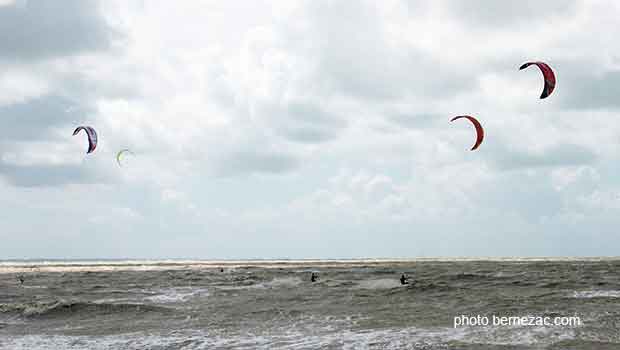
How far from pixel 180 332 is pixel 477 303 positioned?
36.1ft

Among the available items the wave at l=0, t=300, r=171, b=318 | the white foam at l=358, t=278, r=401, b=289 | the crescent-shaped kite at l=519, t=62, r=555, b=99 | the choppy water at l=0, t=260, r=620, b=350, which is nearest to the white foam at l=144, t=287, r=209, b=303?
the choppy water at l=0, t=260, r=620, b=350

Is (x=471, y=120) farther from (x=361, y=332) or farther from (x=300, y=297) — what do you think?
(x=361, y=332)

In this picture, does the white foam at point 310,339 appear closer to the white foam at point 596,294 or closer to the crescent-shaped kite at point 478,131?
the white foam at point 596,294

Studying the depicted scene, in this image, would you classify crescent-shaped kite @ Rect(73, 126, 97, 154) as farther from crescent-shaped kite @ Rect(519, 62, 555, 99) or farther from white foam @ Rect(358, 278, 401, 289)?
crescent-shaped kite @ Rect(519, 62, 555, 99)

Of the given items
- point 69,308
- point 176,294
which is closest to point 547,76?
point 176,294

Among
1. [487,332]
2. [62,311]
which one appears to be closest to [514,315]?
[487,332]

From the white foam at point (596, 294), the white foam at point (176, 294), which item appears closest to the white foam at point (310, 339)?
the white foam at point (596, 294)

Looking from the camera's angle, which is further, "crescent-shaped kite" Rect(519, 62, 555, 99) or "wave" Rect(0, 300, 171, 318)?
"crescent-shaped kite" Rect(519, 62, 555, 99)

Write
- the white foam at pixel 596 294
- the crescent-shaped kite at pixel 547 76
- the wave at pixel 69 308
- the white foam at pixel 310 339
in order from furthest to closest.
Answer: the crescent-shaped kite at pixel 547 76
the white foam at pixel 596 294
the wave at pixel 69 308
the white foam at pixel 310 339

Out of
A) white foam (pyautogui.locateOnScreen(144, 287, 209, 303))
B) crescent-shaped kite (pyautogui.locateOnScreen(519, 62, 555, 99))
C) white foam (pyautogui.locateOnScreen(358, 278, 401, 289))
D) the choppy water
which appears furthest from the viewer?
white foam (pyautogui.locateOnScreen(358, 278, 401, 289))

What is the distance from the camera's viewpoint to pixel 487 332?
16.4m

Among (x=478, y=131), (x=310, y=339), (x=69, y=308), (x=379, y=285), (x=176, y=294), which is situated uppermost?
(x=478, y=131)

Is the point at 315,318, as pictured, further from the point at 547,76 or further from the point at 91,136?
the point at 91,136

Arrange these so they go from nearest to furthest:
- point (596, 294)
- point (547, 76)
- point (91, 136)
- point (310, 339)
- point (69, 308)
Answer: point (310, 339)
point (69, 308)
point (596, 294)
point (547, 76)
point (91, 136)
